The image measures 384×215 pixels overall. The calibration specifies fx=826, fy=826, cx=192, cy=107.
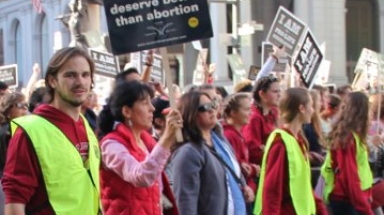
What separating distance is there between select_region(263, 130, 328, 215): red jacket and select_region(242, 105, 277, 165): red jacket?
2.18 m

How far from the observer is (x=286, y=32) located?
1340 cm

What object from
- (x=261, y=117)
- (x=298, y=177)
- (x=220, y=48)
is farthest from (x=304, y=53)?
(x=220, y=48)

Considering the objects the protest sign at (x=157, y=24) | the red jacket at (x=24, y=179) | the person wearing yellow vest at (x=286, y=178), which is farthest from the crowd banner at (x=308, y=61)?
the red jacket at (x=24, y=179)

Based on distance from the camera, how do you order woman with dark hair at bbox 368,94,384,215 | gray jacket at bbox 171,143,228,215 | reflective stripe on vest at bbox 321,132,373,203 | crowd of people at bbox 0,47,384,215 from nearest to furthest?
1. crowd of people at bbox 0,47,384,215
2. gray jacket at bbox 171,143,228,215
3. reflective stripe on vest at bbox 321,132,373,203
4. woman with dark hair at bbox 368,94,384,215

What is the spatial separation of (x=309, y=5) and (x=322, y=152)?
2860 centimetres

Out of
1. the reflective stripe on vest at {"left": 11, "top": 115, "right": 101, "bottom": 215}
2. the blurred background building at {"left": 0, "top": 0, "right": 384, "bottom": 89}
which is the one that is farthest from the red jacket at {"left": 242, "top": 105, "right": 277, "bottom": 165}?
the blurred background building at {"left": 0, "top": 0, "right": 384, "bottom": 89}

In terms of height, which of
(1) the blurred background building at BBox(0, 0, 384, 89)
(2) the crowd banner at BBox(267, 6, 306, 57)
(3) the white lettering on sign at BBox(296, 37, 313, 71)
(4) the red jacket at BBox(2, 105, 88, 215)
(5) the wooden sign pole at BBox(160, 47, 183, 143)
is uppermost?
(1) the blurred background building at BBox(0, 0, 384, 89)

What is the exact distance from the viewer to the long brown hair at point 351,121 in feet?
23.4

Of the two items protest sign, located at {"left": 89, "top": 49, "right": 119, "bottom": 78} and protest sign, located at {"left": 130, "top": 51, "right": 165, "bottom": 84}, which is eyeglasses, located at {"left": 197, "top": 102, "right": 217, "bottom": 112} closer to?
protest sign, located at {"left": 130, "top": 51, "right": 165, "bottom": 84}

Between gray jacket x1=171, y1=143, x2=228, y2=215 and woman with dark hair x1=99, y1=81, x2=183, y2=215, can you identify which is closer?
woman with dark hair x1=99, y1=81, x2=183, y2=215

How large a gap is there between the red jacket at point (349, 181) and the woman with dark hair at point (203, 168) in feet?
4.80

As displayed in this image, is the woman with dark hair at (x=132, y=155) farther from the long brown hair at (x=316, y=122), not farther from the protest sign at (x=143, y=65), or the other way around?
the protest sign at (x=143, y=65)

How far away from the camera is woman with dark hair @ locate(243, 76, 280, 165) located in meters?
8.19

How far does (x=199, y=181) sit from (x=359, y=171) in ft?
7.15
